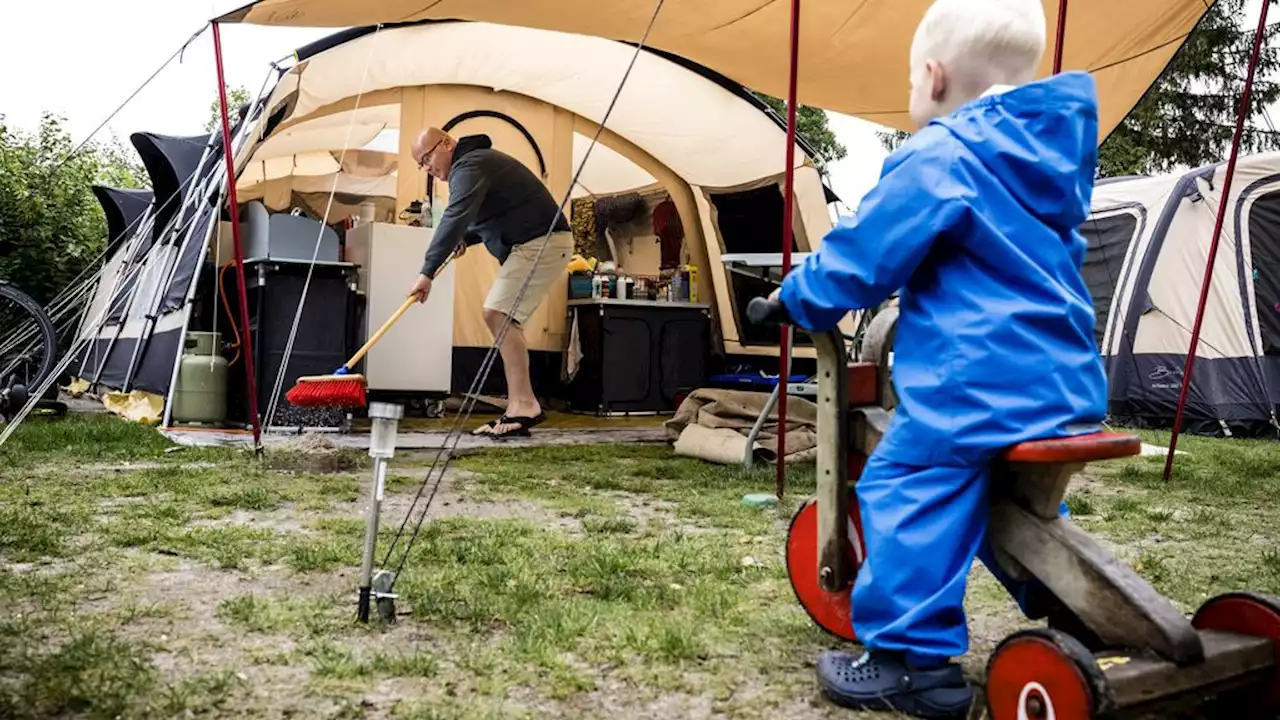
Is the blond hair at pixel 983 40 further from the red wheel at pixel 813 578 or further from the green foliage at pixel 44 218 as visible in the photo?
the green foliage at pixel 44 218

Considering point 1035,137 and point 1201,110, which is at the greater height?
point 1201,110

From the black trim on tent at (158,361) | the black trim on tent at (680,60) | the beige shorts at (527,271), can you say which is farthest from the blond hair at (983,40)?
the black trim on tent at (158,361)

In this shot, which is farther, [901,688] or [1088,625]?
[901,688]

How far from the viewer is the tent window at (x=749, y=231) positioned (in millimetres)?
7344

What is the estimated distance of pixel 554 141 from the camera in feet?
23.4

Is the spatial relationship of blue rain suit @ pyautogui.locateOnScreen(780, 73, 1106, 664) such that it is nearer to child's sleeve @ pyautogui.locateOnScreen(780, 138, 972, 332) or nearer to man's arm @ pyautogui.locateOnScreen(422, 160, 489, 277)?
child's sleeve @ pyautogui.locateOnScreen(780, 138, 972, 332)

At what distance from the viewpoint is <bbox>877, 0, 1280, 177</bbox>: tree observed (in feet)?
55.9


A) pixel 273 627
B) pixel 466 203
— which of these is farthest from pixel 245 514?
pixel 466 203

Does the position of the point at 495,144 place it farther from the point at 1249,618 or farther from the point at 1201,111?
the point at 1201,111

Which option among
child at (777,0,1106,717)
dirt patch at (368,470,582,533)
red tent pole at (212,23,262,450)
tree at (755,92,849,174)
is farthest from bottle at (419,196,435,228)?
tree at (755,92,849,174)

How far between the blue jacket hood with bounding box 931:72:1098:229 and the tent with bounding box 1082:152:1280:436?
6.73 meters

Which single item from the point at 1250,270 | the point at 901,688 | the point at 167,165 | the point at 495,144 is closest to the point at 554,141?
the point at 495,144

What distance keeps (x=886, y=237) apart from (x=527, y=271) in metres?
4.25

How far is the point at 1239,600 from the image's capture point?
132 centimetres
